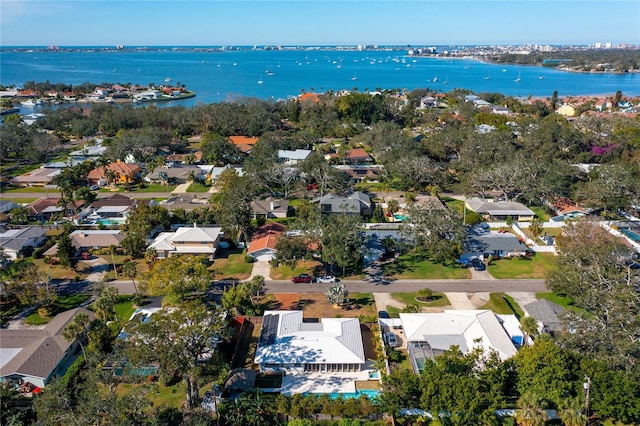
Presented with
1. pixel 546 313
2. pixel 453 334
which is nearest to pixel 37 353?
pixel 453 334

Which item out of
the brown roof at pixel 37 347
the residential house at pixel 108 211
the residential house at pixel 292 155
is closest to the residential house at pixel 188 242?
the residential house at pixel 108 211

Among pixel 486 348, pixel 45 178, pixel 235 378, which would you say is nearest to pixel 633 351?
Result: pixel 486 348

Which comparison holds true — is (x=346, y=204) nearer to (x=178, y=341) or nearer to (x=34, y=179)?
(x=178, y=341)

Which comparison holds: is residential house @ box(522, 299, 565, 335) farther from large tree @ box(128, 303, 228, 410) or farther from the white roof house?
large tree @ box(128, 303, 228, 410)

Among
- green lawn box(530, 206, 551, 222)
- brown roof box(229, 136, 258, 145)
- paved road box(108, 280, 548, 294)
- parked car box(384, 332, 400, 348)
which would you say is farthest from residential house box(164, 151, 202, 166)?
parked car box(384, 332, 400, 348)

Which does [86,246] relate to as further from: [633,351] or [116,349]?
[633,351]

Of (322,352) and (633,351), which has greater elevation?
(633,351)
